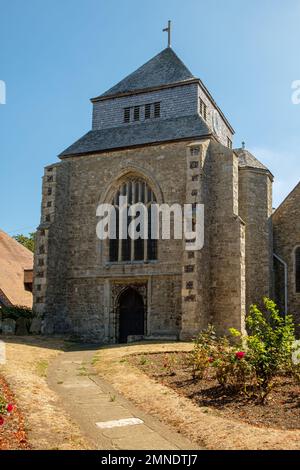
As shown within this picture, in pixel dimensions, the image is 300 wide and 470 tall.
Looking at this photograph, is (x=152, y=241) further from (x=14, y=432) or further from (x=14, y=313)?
(x=14, y=432)

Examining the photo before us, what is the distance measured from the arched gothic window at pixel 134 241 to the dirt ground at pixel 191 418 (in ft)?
27.1

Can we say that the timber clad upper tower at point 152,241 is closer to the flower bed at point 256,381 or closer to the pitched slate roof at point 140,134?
the pitched slate roof at point 140,134

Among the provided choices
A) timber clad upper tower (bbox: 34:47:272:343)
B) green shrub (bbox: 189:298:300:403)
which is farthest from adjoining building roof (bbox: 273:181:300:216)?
green shrub (bbox: 189:298:300:403)

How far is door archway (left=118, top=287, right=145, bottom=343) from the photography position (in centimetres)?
2123

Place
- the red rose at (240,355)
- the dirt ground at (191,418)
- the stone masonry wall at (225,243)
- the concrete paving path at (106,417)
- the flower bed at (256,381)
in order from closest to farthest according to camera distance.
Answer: the dirt ground at (191,418) → the concrete paving path at (106,417) → the flower bed at (256,381) → the red rose at (240,355) → the stone masonry wall at (225,243)

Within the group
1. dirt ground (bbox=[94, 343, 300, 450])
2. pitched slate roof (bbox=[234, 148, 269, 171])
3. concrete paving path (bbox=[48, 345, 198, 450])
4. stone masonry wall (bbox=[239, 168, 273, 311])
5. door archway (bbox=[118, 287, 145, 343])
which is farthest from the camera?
pitched slate roof (bbox=[234, 148, 269, 171])

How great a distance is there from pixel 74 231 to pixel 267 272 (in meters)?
9.39

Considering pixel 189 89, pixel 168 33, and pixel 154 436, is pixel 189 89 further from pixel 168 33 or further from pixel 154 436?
pixel 154 436

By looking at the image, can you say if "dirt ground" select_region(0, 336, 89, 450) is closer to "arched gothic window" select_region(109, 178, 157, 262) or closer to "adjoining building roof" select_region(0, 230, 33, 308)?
"arched gothic window" select_region(109, 178, 157, 262)

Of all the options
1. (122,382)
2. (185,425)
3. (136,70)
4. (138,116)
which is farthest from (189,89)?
(185,425)

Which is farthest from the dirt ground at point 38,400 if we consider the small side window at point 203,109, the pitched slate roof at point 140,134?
the small side window at point 203,109

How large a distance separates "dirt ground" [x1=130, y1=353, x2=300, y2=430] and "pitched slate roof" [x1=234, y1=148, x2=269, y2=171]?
13214mm

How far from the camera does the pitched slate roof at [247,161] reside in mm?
23888

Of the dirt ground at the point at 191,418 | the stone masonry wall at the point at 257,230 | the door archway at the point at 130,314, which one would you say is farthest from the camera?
the stone masonry wall at the point at 257,230
